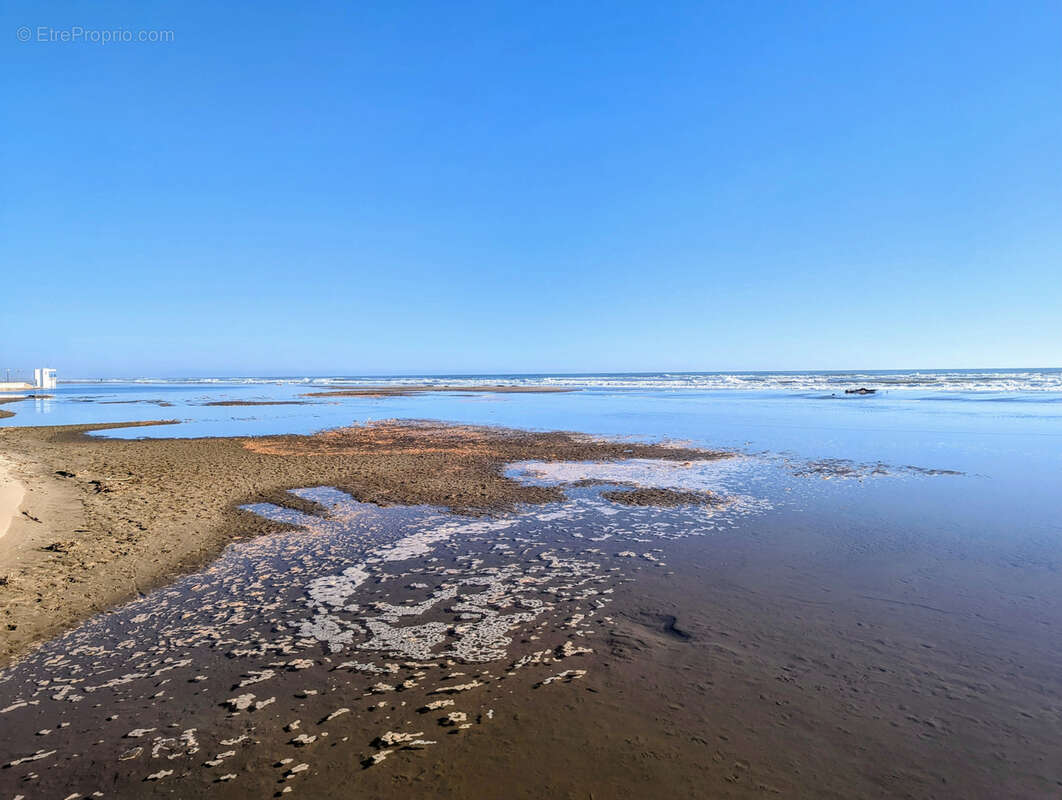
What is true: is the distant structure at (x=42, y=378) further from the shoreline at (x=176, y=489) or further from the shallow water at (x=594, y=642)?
the shallow water at (x=594, y=642)

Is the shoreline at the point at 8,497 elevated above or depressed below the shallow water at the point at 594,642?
above

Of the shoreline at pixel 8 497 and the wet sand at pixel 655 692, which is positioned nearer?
the wet sand at pixel 655 692

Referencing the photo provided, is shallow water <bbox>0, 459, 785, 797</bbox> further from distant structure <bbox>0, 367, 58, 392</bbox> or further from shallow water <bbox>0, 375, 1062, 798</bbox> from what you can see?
distant structure <bbox>0, 367, 58, 392</bbox>

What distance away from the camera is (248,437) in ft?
78.9

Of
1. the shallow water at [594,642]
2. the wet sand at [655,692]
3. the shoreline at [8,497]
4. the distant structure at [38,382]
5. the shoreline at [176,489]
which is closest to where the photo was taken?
the wet sand at [655,692]

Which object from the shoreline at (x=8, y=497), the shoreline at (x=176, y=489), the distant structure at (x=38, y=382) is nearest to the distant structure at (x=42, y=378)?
the distant structure at (x=38, y=382)

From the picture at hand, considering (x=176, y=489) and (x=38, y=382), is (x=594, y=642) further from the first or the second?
(x=38, y=382)

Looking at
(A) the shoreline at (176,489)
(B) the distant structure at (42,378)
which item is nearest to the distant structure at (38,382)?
(B) the distant structure at (42,378)

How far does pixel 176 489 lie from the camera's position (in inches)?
514

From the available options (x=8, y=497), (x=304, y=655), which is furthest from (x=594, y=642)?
(x=8, y=497)

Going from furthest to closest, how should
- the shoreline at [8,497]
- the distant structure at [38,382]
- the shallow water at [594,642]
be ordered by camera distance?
the distant structure at [38,382], the shoreline at [8,497], the shallow water at [594,642]

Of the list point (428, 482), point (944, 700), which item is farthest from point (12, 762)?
point (428, 482)

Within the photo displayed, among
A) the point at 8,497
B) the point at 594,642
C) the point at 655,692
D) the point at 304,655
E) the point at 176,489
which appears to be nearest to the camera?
the point at 655,692

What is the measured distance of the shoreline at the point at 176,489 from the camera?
733cm
